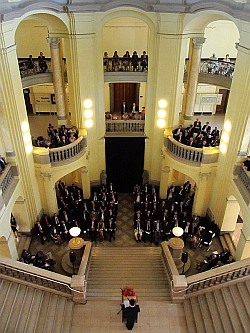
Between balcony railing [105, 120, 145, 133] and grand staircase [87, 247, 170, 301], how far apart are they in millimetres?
5476

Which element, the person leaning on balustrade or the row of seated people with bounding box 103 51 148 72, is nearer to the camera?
the person leaning on balustrade

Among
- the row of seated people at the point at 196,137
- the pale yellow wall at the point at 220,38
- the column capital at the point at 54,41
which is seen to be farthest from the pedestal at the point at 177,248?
the pale yellow wall at the point at 220,38

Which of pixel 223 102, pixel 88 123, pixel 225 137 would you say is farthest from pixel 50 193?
pixel 223 102

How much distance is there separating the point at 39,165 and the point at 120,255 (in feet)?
15.0

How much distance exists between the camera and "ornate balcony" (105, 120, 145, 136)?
1497cm

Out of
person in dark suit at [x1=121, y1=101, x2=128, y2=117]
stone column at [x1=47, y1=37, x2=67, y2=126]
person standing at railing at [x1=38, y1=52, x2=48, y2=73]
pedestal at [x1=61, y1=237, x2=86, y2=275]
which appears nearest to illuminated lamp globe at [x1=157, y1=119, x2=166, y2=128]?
person in dark suit at [x1=121, y1=101, x2=128, y2=117]

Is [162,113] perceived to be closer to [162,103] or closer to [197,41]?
[162,103]

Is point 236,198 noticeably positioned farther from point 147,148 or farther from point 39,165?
point 39,165

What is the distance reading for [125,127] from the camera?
49.6 feet

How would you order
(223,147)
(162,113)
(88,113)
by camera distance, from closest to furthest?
(223,147)
(88,113)
(162,113)

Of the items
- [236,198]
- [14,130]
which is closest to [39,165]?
[14,130]

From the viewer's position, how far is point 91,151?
590 inches

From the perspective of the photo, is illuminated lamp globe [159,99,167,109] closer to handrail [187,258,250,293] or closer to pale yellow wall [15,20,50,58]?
handrail [187,258,250,293]

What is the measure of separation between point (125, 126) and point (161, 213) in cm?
432
